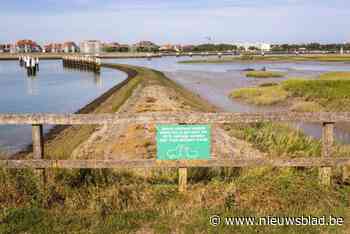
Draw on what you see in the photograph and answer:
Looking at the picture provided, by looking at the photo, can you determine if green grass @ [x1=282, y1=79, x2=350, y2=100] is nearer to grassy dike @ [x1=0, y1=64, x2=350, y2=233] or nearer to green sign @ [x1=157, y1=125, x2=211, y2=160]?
grassy dike @ [x1=0, y1=64, x2=350, y2=233]

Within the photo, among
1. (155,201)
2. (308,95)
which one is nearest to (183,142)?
(155,201)

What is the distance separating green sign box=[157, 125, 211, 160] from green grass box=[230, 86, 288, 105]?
24.9 metres

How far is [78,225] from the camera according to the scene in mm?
5312

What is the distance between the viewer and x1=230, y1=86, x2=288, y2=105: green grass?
3098 centimetres

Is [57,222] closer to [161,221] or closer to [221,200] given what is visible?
[161,221]

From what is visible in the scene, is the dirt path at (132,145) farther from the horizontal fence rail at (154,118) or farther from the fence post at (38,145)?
the horizontal fence rail at (154,118)

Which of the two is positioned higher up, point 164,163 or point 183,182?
point 164,163

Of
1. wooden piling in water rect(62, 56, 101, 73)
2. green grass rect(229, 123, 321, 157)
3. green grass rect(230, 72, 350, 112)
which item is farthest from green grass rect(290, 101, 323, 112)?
wooden piling in water rect(62, 56, 101, 73)

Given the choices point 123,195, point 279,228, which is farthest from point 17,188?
point 279,228

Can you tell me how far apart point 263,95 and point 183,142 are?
27231mm

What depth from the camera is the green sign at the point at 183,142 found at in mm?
6441

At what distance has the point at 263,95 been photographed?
107 ft

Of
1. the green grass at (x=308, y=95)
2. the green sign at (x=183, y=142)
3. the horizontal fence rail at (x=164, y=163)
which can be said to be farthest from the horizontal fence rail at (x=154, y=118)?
the green grass at (x=308, y=95)

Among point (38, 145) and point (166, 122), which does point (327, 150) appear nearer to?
point (166, 122)
